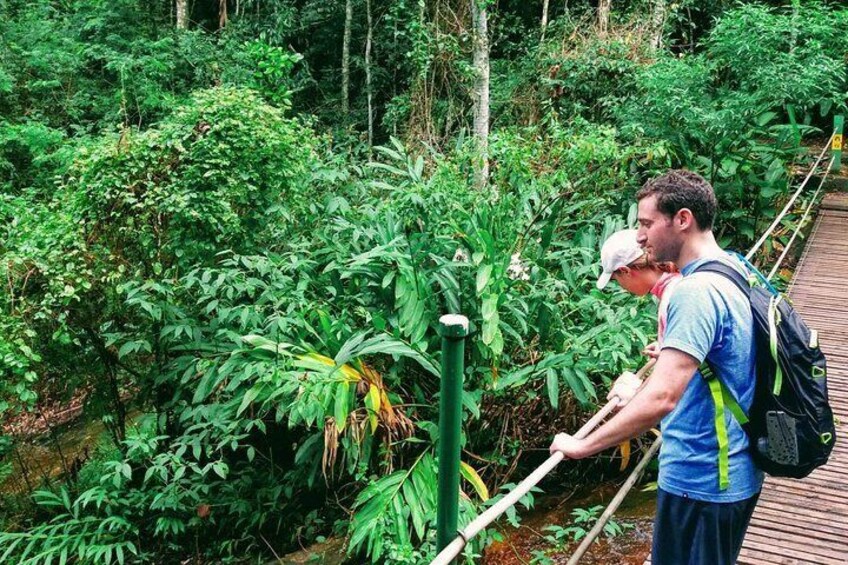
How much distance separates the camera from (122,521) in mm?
4703

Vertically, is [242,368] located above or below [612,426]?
below

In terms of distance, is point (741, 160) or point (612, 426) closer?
point (612, 426)

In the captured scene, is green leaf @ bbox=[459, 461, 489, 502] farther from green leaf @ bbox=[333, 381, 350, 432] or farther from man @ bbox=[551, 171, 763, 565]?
man @ bbox=[551, 171, 763, 565]

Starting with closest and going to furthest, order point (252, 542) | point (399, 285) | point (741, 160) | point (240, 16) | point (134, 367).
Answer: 1. point (399, 285)
2. point (252, 542)
3. point (134, 367)
4. point (741, 160)
5. point (240, 16)

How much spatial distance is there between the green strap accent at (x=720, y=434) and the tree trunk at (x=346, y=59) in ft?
39.3

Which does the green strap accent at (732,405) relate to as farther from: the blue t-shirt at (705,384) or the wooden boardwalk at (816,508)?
the wooden boardwalk at (816,508)

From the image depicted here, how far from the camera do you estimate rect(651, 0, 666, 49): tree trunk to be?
11711 millimetres

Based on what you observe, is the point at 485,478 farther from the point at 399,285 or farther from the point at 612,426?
the point at 612,426

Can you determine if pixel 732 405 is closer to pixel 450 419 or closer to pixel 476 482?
pixel 450 419

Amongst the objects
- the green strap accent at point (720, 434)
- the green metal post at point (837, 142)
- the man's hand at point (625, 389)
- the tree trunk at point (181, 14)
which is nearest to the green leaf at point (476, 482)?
the man's hand at point (625, 389)

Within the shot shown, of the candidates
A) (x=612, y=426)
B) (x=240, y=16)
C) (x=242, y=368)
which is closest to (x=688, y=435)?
(x=612, y=426)

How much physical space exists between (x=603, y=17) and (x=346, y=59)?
435 centimetres

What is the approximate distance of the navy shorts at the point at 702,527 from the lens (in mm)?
1969

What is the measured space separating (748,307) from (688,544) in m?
0.66
